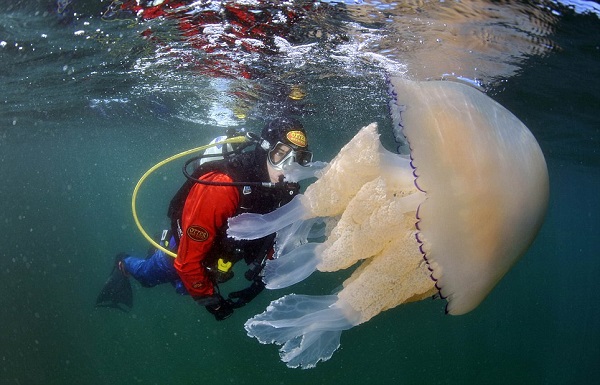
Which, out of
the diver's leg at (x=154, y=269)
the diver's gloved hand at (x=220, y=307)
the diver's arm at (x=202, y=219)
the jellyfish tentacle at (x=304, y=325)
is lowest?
the diver's leg at (x=154, y=269)

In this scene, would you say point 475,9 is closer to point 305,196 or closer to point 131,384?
A: point 305,196

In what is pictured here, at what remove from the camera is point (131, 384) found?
16891 mm

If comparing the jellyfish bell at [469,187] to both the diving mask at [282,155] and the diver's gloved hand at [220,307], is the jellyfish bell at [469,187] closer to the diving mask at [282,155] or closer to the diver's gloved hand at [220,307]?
the diving mask at [282,155]

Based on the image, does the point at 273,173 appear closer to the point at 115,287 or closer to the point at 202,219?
the point at 202,219

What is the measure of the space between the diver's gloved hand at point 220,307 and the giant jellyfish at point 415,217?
7.71 ft

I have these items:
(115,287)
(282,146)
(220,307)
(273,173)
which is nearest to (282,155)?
(282,146)

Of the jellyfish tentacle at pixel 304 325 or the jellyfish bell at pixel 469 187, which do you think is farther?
the jellyfish tentacle at pixel 304 325

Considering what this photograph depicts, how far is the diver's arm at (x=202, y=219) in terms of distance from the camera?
3.93 m

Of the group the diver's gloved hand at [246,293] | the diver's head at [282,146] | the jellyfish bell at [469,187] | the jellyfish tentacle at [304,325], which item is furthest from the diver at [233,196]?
the jellyfish bell at [469,187]

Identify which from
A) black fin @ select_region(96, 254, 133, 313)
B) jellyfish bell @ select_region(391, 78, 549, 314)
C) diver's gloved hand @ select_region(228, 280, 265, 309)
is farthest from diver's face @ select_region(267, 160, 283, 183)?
black fin @ select_region(96, 254, 133, 313)

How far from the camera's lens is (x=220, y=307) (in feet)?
15.2

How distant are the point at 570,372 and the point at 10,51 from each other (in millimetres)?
31553

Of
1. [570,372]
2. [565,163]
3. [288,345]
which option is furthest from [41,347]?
[570,372]

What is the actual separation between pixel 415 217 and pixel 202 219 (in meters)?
2.60
